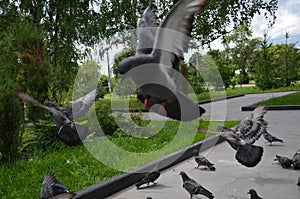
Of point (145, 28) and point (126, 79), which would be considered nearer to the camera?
point (126, 79)

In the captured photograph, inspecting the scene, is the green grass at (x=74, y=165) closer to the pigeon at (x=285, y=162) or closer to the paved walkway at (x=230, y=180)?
the paved walkway at (x=230, y=180)

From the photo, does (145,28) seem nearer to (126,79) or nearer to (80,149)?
(126,79)

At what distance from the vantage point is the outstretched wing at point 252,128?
3901 mm

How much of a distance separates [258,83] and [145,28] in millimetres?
23614

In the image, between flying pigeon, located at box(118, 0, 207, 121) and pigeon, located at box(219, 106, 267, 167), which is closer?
flying pigeon, located at box(118, 0, 207, 121)

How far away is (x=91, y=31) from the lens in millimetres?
10750

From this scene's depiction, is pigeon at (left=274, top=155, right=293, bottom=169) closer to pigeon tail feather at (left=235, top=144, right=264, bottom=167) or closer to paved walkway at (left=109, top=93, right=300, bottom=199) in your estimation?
paved walkway at (left=109, top=93, right=300, bottom=199)

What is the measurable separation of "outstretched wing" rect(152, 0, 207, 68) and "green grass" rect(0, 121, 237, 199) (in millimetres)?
1822

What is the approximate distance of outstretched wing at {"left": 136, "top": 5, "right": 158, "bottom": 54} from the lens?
1.87 metres

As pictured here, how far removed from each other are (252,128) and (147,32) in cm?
263

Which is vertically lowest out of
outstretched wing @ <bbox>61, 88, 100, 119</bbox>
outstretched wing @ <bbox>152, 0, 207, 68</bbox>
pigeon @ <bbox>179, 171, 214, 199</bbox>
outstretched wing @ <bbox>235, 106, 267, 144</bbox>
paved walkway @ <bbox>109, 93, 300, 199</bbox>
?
paved walkway @ <bbox>109, 93, 300, 199</bbox>

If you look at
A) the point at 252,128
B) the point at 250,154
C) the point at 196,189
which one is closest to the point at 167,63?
the point at 196,189

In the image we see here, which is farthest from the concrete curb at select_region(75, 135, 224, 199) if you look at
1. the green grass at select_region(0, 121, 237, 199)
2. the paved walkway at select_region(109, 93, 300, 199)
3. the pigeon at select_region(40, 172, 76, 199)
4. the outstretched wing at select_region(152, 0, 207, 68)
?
the outstretched wing at select_region(152, 0, 207, 68)

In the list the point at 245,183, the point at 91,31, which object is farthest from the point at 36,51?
the point at 245,183
